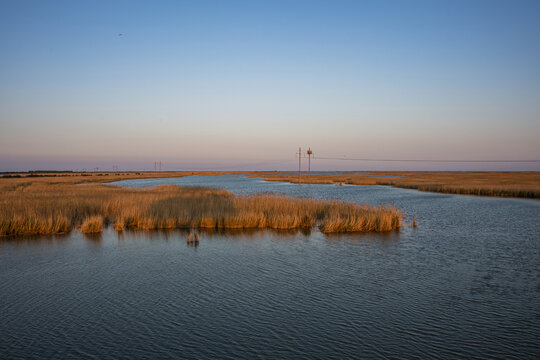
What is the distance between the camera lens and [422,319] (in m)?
6.71

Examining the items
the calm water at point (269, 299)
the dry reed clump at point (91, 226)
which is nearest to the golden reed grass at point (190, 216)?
the dry reed clump at point (91, 226)

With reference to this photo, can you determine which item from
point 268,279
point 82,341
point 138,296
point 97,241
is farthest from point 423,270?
point 97,241

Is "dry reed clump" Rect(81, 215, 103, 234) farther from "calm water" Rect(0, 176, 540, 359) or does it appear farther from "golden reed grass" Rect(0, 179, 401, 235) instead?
"calm water" Rect(0, 176, 540, 359)

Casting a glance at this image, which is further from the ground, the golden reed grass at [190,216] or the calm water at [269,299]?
the golden reed grass at [190,216]

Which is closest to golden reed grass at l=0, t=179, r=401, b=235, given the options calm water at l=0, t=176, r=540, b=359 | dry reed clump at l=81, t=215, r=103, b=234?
dry reed clump at l=81, t=215, r=103, b=234

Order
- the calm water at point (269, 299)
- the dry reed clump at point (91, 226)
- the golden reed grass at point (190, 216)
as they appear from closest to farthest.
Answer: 1. the calm water at point (269, 299)
2. the dry reed clump at point (91, 226)
3. the golden reed grass at point (190, 216)

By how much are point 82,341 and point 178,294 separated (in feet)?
7.95

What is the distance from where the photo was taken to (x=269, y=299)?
25.5 feet

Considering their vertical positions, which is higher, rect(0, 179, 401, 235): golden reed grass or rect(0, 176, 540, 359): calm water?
rect(0, 179, 401, 235): golden reed grass

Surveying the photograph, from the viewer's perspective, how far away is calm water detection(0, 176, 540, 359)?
5.75 m

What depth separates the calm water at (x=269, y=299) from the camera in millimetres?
5746

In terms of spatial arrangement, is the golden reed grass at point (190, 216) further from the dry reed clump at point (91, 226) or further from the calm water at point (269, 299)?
the calm water at point (269, 299)

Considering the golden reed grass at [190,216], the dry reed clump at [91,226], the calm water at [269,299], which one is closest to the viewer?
the calm water at [269,299]

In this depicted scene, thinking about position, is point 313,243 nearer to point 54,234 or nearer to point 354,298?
point 354,298
